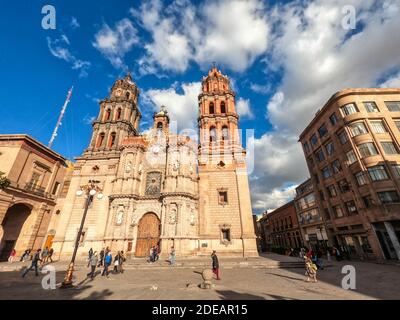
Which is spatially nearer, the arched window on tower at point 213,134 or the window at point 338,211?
the window at point 338,211

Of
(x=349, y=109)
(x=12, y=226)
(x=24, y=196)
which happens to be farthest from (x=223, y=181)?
(x=12, y=226)

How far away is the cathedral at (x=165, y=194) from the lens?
816 inches

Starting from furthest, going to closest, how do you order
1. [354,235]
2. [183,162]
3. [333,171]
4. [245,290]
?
[333,171] < [183,162] < [354,235] < [245,290]

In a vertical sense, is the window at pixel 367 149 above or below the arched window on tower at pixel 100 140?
below

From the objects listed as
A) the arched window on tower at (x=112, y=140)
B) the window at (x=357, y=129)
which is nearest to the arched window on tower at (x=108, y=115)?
the arched window on tower at (x=112, y=140)

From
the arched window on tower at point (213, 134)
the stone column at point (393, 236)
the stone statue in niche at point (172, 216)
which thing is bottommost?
the stone column at point (393, 236)

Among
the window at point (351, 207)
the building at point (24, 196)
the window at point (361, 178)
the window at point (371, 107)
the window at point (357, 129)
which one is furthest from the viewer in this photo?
the window at point (371, 107)

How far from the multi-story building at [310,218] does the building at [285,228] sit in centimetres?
224

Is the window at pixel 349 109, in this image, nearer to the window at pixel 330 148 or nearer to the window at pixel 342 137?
the window at pixel 342 137

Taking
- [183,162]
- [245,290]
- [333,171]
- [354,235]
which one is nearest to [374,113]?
[333,171]

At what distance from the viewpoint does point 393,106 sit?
22.6m
